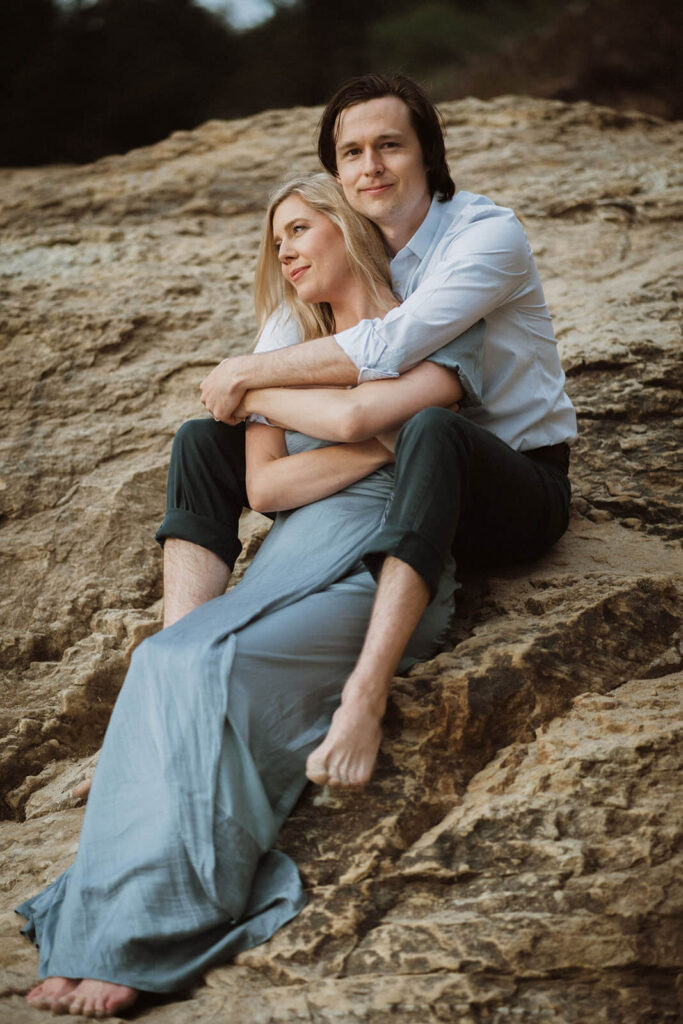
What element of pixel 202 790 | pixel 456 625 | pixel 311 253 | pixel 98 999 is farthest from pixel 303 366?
pixel 98 999

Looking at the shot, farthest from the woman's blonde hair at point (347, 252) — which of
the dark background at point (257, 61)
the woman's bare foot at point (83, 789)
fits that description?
the dark background at point (257, 61)

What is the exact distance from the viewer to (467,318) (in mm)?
2391

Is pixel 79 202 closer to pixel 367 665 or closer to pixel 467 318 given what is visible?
pixel 467 318

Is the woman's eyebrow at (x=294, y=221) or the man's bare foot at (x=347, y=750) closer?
the man's bare foot at (x=347, y=750)

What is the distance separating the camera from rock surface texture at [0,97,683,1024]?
174 cm

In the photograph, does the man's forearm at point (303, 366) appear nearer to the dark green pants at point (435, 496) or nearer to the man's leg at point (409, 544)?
the dark green pants at point (435, 496)

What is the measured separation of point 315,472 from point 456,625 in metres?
0.54

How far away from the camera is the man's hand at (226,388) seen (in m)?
2.48

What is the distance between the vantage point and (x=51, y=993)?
5.85ft

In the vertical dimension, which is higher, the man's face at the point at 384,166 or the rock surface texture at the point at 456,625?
the man's face at the point at 384,166

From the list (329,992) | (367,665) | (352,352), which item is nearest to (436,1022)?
(329,992)

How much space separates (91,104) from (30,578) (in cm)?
553

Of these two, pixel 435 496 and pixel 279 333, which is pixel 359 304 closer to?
pixel 279 333

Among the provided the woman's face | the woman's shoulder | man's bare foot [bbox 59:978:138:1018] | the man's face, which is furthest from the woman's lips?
man's bare foot [bbox 59:978:138:1018]
